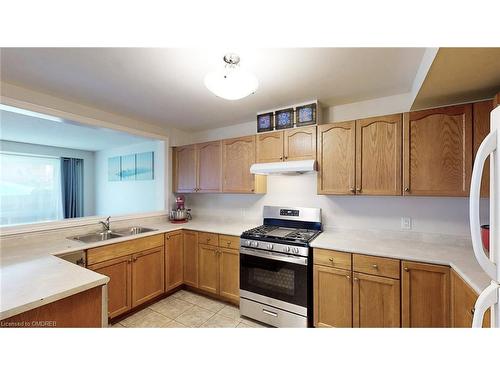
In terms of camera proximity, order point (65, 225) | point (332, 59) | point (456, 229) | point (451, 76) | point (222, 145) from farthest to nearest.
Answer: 1. point (222, 145)
2. point (65, 225)
3. point (456, 229)
4. point (332, 59)
5. point (451, 76)

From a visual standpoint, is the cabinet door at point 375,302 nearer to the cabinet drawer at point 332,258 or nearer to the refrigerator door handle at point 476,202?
the cabinet drawer at point 332,258

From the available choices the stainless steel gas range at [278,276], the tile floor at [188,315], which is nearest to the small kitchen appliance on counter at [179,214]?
the tile floor at [188,315]

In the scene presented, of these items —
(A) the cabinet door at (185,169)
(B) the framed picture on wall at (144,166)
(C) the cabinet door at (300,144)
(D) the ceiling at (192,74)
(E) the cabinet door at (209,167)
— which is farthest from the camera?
(B) the framed picture on wall at (144,166)

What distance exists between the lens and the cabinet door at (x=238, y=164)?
2422 millimetres

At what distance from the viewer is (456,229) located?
1.72 meters

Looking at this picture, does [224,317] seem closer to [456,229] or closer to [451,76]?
[456,229]

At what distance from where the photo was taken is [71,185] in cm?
486

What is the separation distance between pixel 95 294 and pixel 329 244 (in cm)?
167

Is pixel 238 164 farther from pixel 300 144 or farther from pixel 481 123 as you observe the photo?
pixel 481 123

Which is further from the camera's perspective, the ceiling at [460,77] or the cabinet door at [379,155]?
the cabinet door at [379,155]

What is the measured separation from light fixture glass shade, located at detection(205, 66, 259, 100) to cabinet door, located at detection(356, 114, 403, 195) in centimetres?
118

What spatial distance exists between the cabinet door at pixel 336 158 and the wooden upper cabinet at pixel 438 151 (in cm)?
40
